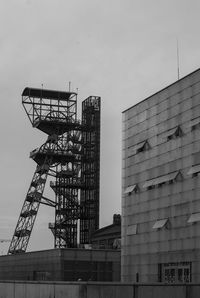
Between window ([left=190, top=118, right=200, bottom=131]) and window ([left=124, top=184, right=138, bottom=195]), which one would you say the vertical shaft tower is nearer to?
window ([left=124, top=184, right=138, bottom=195])

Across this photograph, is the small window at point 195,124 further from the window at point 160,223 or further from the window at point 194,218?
the window at point 160,223

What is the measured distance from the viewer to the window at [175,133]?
2198 inches

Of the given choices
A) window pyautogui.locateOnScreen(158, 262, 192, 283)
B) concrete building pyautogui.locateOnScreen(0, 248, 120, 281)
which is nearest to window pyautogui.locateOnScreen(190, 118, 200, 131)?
window pyautogui.locateOnScreen(158, 262, 192, 283)

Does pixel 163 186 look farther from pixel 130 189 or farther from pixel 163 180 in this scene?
pixel 130 189

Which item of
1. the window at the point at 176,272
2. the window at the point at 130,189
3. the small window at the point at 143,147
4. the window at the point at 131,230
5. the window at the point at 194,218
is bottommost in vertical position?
the window at the point at 176,272

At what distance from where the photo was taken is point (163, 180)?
190 feet

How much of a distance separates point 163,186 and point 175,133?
5.32 meters

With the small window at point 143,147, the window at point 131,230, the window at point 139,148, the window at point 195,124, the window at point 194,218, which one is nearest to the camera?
the window at point 194,218

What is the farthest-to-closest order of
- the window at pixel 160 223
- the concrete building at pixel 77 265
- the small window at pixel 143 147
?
the concrete building at pixel 77 265, the small window at pixel 143 147, the window at pixel 160 223

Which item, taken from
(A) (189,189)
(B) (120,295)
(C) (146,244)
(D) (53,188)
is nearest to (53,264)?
(C) (146,244)

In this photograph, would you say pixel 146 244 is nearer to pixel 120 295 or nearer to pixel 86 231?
pixel 120 295

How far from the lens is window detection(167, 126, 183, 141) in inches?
2198

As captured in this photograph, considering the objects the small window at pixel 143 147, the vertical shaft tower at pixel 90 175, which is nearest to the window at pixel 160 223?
the small window at pixel 143 147

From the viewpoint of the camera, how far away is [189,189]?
53.6 meters
